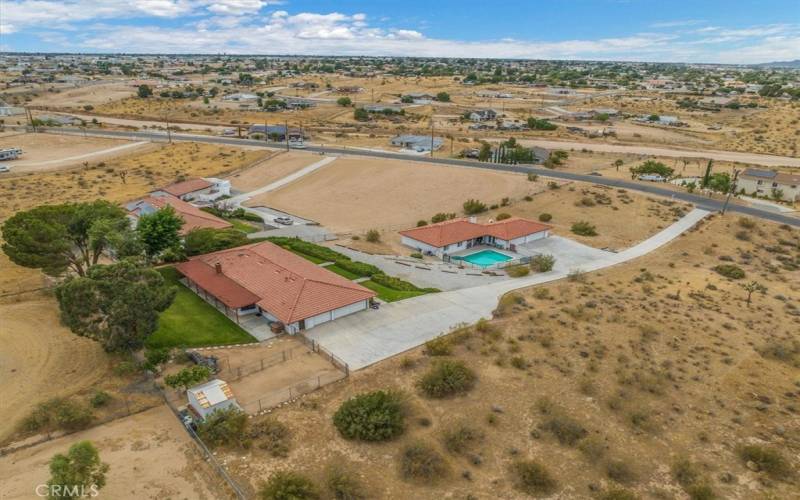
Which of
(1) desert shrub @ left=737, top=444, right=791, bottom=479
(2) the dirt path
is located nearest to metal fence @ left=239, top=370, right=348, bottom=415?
(1) desert shrub @ left=737, top=444, right=791, bottom=479

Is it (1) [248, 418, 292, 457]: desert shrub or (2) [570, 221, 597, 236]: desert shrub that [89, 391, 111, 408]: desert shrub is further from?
(2) [570, 221, 597, 236]: desert shrub

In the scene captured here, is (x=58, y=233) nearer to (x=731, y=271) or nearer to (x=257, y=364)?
(x=257, y=364)

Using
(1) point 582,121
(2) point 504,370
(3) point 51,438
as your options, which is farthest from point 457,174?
(1) point 582,121

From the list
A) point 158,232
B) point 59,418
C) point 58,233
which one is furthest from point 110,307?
point 158,232

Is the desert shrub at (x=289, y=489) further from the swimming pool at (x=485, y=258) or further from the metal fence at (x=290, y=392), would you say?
the swimming pool at (x=485, y=258)

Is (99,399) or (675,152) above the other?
(675,152)

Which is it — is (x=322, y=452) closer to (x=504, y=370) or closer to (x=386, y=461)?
(x=386, y=461)
